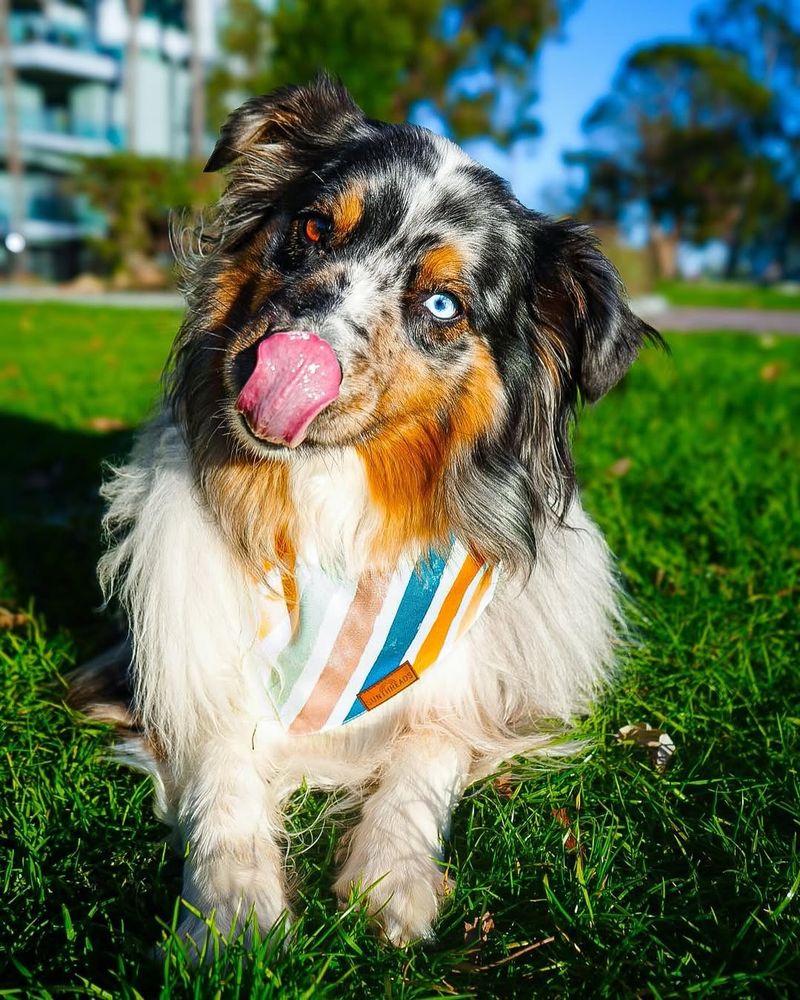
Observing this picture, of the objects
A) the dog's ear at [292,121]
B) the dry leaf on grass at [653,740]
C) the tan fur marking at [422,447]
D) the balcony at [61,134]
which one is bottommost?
the balcony at [61,134]

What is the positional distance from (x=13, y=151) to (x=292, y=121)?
29711mm

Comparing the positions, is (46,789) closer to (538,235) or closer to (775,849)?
(775,849)

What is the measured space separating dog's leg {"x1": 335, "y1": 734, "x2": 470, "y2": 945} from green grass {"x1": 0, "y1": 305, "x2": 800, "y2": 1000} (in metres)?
0.06

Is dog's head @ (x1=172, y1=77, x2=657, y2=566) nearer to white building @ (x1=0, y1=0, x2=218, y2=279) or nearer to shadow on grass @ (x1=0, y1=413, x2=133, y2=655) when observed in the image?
shadow on grass @ (x1=0, y1=413, x2=133, y2=655)

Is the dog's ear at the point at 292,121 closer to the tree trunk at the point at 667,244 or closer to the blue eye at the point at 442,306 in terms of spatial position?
the blue eye at the point at 442,306

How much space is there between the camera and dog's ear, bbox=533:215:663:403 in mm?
2621

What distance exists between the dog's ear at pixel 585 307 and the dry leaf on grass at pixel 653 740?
1.08 m

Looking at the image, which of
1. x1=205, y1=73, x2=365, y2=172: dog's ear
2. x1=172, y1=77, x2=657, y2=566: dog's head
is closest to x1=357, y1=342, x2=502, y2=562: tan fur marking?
x1=172, y1=77, x2=657, y2=566: dog's head

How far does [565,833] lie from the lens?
2.30 metres

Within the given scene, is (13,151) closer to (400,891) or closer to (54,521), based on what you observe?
(54,521)

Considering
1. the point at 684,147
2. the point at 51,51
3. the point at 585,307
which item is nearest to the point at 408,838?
the point at 585,307

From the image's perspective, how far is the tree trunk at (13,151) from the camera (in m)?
27.6

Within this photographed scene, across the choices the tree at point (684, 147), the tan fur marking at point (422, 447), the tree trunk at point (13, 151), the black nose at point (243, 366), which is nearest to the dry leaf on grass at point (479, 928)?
the tan fur marking at point (422, 447)

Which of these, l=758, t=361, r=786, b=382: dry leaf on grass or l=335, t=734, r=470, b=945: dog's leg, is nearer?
l=335, t=734, r=470, b=945: dog's leg
